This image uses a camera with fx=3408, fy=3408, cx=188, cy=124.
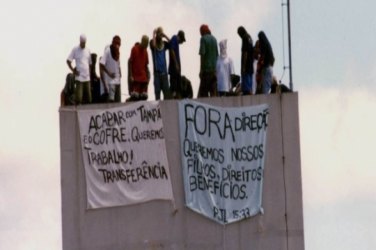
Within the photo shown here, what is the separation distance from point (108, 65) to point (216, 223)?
14.8 ft

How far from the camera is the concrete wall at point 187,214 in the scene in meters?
79.8

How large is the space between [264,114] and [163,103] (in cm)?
242

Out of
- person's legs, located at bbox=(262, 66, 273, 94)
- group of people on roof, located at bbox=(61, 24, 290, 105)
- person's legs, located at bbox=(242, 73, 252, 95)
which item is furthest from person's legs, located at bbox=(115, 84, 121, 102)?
person's legs, located at bbox=(262, 66, 273, 94)

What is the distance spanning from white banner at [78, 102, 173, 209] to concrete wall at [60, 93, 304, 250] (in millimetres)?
215

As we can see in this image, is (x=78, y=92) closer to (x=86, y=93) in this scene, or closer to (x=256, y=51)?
(x=86, y=93)

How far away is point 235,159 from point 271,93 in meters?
1.78

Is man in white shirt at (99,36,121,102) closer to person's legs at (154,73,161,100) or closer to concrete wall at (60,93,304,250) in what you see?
person's legs at (154,73,161,100)

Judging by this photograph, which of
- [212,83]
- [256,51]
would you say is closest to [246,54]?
[256,51]

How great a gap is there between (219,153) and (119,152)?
2.42m

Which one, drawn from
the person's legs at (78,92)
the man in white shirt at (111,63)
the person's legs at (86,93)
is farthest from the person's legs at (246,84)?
the person's legs at (78,92)

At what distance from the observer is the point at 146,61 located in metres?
79.5

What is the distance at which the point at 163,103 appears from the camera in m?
80.4

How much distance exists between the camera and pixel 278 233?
79688 millimetres

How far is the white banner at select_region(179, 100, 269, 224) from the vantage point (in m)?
80.1
